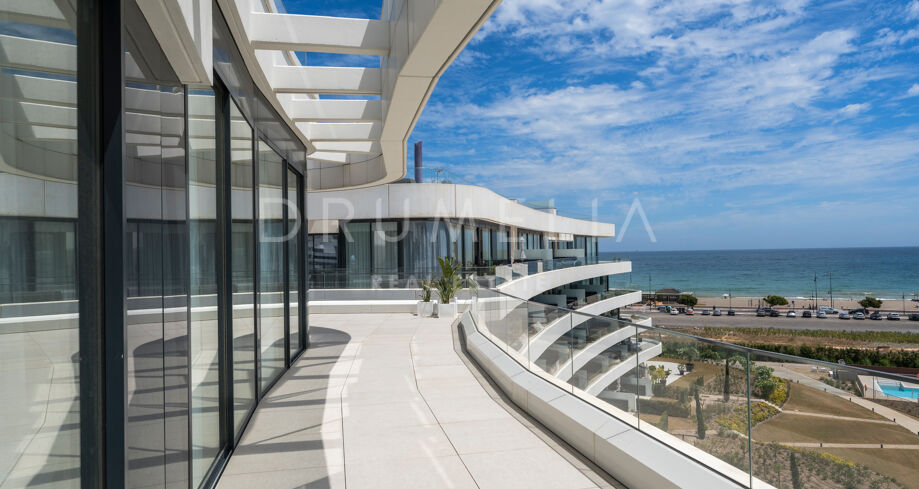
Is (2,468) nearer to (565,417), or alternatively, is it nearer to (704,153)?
(565,417)

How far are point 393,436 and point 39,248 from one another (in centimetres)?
461

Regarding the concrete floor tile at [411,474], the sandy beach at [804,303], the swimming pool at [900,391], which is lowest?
the sandy beach at [804,303]

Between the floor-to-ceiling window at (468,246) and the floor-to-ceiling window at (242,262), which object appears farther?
the floor-to-ceiling window at (468,246)

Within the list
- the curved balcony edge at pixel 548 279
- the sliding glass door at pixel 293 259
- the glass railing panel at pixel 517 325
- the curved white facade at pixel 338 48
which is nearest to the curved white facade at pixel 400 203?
the curved balcony edge at pixel 548 279

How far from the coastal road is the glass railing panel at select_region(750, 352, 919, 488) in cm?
6118

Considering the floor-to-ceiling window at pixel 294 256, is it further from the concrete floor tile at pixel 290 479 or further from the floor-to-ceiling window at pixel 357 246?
the floor-to-ceiling window at pixel 357 246

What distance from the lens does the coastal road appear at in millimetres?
58844

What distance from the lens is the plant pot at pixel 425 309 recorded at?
17.3 m

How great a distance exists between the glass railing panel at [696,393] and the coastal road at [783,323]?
197 ft

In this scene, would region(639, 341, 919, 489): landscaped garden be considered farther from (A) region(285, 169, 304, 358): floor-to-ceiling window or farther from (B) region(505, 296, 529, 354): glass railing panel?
(A) region(285, 169, 304, 358): floor-to-ceiling window

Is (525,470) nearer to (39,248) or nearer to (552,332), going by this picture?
(552,332)

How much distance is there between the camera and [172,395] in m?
3.50

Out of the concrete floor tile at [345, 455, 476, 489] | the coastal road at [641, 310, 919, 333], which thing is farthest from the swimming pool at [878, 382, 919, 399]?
the coastal road at [641, 310, 919, 333]

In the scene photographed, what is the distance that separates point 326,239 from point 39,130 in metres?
23.9
